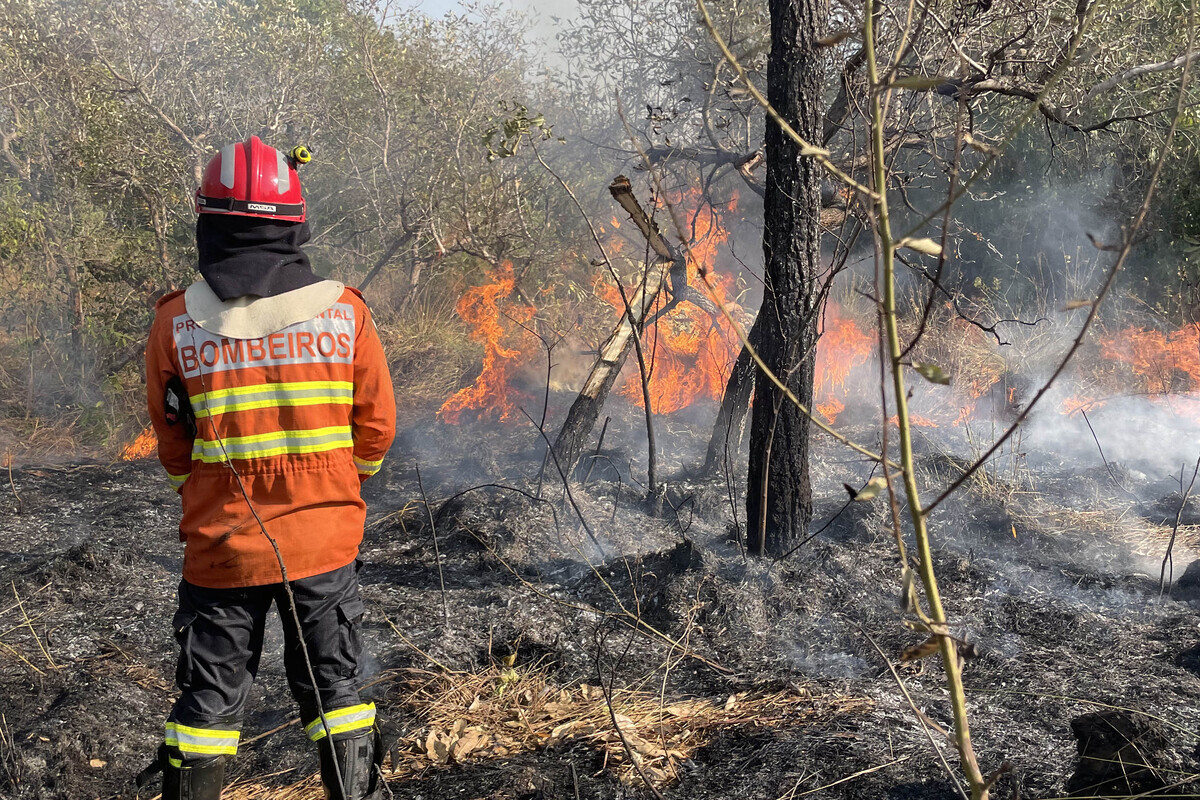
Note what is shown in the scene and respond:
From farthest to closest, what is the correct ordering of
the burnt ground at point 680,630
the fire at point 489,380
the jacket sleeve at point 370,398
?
1. the fire at point 489,380
2. the burnt ground at point 680,630
3. the jacket sleeve at point 370,398

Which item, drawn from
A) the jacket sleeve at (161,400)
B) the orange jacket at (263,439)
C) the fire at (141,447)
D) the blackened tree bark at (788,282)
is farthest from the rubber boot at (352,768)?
the fire at (141,447)

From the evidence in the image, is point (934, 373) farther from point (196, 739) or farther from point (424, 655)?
point (424, 655)

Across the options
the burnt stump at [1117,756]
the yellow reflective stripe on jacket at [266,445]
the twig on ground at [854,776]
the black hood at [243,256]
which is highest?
the black hood at [243,256]

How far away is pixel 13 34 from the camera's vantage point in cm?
984

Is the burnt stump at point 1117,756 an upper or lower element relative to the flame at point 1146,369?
lower

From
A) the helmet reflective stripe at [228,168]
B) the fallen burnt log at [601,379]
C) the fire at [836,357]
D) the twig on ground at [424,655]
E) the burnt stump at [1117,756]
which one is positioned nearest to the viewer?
the burnt stump at [1117,756]

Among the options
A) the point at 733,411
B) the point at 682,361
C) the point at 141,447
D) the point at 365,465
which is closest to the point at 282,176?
the point at 365,465

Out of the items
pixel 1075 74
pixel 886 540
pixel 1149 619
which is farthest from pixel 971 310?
pixel 1149 619

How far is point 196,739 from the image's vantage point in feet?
7.85

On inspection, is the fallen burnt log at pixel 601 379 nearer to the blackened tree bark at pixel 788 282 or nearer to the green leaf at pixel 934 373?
the blackened tree bark at pixel 788 282

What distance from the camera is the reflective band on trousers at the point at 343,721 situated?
2.53m

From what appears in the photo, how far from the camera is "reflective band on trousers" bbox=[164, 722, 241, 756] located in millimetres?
2383

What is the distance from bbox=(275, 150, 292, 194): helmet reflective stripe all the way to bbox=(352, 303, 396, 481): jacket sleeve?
0.42m

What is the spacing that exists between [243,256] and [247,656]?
47.1 inches
